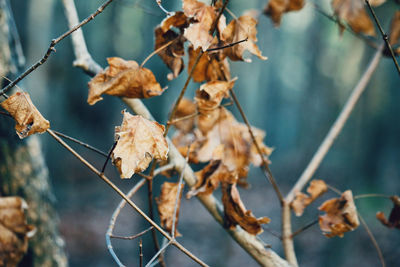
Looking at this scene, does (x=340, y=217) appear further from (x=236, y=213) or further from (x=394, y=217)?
(x=236, y=213)

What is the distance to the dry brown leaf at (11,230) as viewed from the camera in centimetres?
115

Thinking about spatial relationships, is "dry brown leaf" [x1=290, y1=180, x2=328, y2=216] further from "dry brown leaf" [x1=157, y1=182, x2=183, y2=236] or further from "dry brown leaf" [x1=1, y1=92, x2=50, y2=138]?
"dry brown leaf" [x1=1, y1=92, x2=50, y2=138]

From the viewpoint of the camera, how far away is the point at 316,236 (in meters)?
6.09

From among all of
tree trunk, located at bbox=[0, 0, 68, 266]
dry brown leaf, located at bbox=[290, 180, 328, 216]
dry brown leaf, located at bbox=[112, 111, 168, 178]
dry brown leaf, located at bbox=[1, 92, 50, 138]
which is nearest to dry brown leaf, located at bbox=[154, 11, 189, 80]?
dry brown leaf, located at bbox=[112, 111, 168, 178]

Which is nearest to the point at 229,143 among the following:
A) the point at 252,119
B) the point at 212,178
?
the point at 212,178

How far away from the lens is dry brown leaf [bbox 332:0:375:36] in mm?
1294

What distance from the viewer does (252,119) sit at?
58.7ft

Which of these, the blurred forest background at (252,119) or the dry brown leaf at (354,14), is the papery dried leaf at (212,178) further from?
the dry brown leaf at (354,14)

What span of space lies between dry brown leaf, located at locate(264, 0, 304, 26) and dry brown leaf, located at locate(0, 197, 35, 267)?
138 centimetres

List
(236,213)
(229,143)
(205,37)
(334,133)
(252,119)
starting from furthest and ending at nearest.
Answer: (252,119), (334,133), (229,143), (236,213), (205,37)

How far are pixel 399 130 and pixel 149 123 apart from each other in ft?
33.7

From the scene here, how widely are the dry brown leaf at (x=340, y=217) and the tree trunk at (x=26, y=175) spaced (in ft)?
4.18

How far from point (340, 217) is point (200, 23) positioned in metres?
0.75

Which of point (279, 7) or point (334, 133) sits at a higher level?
point (279, 7)
